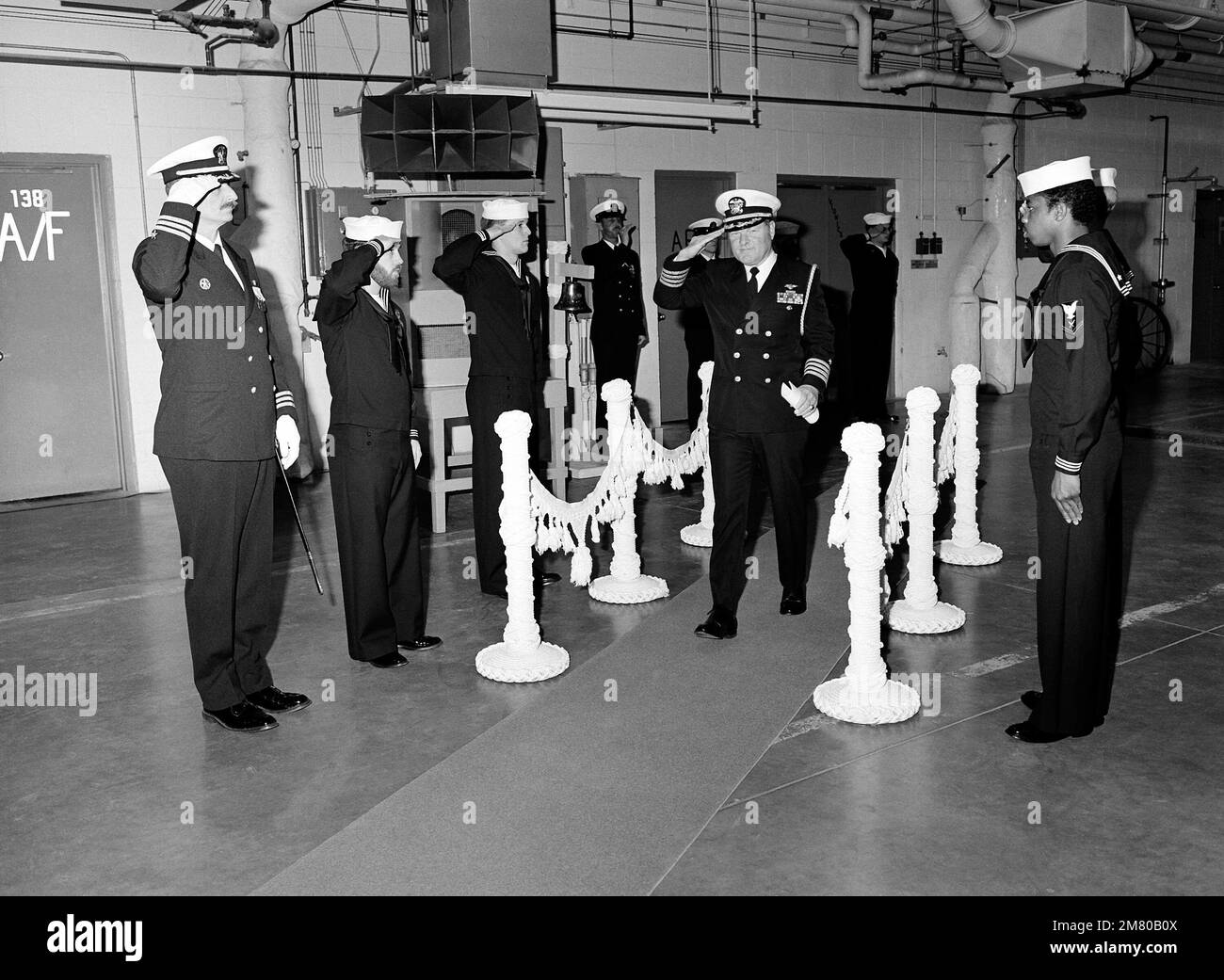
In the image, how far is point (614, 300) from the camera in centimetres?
852

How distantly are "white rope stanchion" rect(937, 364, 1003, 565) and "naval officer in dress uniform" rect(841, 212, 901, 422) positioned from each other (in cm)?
312

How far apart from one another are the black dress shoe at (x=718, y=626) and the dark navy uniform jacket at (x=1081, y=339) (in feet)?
5.06

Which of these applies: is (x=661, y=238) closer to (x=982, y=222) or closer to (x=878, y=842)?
(x=982, y=222)

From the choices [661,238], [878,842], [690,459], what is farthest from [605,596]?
[661,238]

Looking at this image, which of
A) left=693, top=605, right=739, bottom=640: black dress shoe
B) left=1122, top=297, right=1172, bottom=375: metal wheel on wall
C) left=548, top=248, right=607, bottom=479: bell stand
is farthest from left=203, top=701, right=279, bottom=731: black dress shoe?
left=1122, top=297, right=1172, bottom=375: metal wheel on wall

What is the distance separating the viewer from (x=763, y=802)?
10.5 ft

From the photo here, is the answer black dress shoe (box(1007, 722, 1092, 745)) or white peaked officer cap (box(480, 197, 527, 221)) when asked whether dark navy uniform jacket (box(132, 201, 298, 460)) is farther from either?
black dress shoe (box(1007, 722, 1092, 745))

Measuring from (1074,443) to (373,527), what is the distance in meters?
2.42

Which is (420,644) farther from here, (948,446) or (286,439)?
(948,446)

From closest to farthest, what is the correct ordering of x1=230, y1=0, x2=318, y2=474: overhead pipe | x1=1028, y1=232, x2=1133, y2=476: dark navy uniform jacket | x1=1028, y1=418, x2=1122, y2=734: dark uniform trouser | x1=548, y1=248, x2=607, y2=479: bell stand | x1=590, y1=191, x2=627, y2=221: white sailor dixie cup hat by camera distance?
x1=1028, y1=232, x2=1133, y2=476: dark navy uniform jacket → x1=1028, y1=418, x2=1122, y2=734: dark uniform trouser → x1=548, y1=248, x2=607, y2=479: bell stand → x1=230, y1=0, x2=318, y2=474: overhead pipe → x1=590, y1=191, x2=627, y2=221: white sailor dixie cup hat

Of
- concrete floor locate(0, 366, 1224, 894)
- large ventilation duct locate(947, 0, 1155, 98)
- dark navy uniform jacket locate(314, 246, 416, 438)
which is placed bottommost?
concrete floor locate(0, 366, 1224, 894)

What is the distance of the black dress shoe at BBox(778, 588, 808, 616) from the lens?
15.8 ft

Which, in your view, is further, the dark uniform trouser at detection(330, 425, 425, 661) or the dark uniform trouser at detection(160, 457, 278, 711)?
the dark uniform trouser at detection(330, 425, 425, 661)

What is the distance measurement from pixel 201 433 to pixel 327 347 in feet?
2.69
